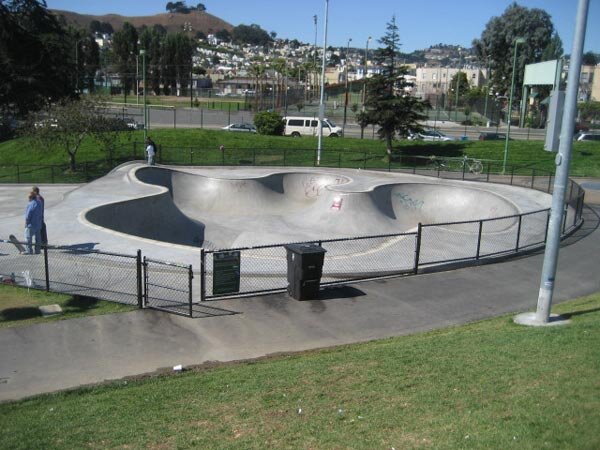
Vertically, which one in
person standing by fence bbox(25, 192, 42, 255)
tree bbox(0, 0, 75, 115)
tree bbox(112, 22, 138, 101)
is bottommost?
person standing by fence bbox(25, 192, 42, 255)

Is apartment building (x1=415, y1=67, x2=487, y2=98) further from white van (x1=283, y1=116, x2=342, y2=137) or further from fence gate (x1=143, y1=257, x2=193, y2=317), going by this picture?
fence gate (x1=143, y1=257, x2=193, y2=317)

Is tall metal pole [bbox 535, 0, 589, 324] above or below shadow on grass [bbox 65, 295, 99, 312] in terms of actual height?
above

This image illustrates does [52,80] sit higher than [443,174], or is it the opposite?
[52,80]

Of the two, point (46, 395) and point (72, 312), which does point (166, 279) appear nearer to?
point (72, 312)

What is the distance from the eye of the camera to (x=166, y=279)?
45.4ft

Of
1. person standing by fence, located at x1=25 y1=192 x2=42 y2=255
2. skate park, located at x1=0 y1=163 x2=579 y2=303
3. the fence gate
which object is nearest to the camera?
the fence gate

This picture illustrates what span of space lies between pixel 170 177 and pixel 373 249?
1475 cm

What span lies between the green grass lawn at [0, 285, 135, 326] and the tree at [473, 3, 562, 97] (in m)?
94.7

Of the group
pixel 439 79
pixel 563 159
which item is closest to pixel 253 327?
pixel 563 159

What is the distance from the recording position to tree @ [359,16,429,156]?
4034cm

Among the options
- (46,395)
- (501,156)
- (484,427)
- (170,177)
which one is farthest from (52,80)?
(484,427)

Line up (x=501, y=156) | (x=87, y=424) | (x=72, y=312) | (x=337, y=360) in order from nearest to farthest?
1. (x=87, y=424)
2. (x=337, y=360)
3. (x=72, y=312)
4. (x=501, y=156)

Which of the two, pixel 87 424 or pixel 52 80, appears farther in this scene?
pixel 52 80

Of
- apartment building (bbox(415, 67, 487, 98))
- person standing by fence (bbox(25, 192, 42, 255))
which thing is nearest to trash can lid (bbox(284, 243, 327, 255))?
person standing by fence (bbox(25, 192, 42, 255))
